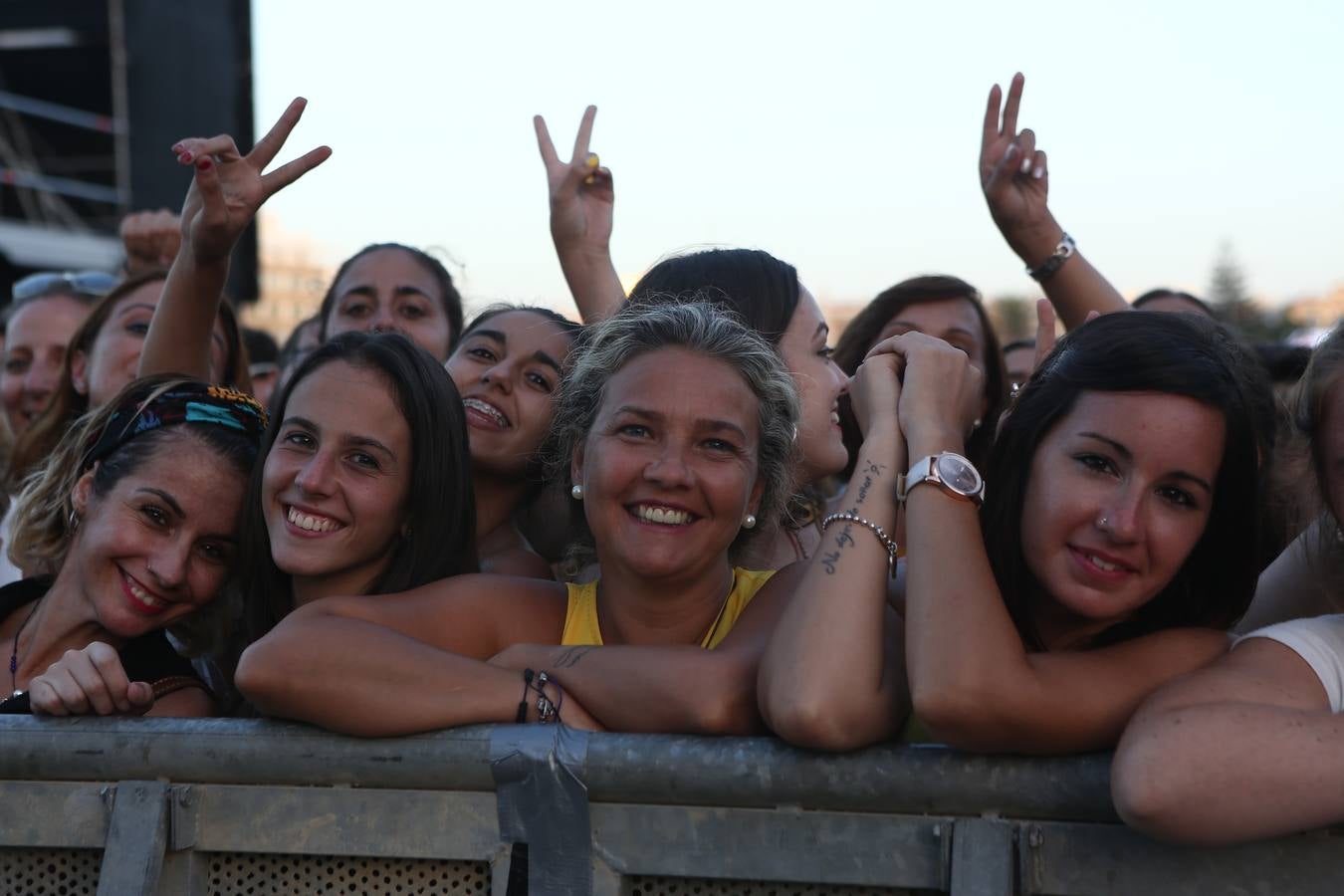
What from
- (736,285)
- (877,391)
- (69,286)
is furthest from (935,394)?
(69,286)

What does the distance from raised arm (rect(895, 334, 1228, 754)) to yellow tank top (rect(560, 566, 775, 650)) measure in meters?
0.57

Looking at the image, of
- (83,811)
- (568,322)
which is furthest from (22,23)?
(83,811)

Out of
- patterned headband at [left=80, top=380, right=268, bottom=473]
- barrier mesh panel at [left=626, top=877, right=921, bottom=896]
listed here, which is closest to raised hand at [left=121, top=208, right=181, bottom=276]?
patterned headband at [left=80, top=380, right=268, bottom=473]

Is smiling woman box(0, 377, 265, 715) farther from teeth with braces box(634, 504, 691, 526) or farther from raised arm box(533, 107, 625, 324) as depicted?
raised arm box(533, 107, 625, 324)

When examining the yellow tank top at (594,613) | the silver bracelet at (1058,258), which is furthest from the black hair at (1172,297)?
the yellow tank top at (594,613)

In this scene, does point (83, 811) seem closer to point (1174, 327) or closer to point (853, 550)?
point (853, 550)

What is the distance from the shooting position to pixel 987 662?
2.10 meters

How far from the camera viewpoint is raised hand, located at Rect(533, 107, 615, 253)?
4.06 meters

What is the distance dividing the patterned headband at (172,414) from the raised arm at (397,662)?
84 centimetres

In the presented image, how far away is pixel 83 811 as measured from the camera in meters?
2.05

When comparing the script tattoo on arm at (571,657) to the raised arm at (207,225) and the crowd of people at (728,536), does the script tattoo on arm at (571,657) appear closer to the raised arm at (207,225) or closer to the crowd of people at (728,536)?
the crowd of people at (728,536)

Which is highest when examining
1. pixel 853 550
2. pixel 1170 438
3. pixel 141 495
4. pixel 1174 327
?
pixel 1174 327

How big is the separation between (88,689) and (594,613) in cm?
102

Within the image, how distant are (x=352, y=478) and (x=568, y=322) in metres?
1.17
